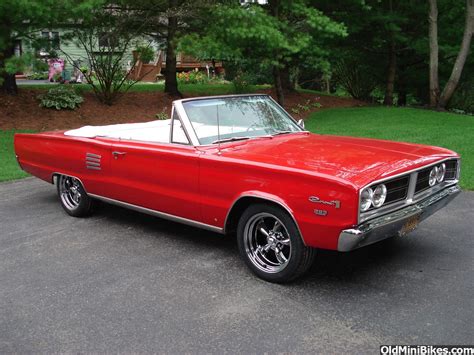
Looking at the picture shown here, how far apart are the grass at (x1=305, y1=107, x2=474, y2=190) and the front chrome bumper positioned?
4.35 metres

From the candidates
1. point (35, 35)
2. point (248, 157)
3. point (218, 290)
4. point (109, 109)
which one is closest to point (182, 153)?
point (248, 157)

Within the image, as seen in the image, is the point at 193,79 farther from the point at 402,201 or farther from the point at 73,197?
the point at 402,201

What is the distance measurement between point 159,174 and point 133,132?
133 centimetres

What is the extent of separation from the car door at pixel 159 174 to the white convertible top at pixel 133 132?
23cm

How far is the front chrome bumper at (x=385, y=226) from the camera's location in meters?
3.59

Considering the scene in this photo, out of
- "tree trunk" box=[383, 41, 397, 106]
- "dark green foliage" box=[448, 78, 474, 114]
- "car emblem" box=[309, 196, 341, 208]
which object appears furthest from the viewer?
"dark green foliage" box=[448, 78, 474, 114]

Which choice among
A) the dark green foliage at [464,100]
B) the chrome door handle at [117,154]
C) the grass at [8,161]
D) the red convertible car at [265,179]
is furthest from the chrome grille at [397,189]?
the dark green foliage at [464,100]

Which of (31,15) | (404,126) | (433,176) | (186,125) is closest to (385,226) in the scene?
(433,176)

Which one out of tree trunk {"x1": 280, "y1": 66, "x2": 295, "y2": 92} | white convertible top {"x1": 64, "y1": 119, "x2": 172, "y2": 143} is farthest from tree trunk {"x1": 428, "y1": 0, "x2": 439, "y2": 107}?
white convertible top {"x1": 64, "y1": 119, "x2": 172, "y2": 143}

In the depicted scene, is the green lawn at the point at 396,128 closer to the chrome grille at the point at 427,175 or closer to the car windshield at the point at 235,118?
the chrome grille at the point at 427,175

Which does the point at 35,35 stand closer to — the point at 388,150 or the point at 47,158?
the point at 47,158

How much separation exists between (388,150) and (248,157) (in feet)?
4.06

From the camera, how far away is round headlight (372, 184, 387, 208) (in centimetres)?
381

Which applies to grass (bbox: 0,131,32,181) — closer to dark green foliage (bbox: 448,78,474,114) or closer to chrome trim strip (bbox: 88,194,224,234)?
chrome trim strip (bbox: 88,194,224,234)
